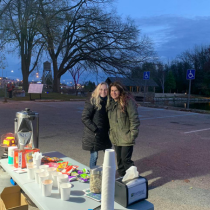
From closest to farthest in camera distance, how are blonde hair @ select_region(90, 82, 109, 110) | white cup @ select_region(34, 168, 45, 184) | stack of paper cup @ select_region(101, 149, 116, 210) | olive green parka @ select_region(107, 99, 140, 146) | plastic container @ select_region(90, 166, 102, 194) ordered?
stack of paper cup @ select_region(101, 149, 116, 210), plastic container @ select_region(90, 166, 102, 194), white cup @ select_region(34, 168, 45, 184), olive green parka @ select_region(107, 99, 140, 146), blonde hair @ select_region(90, 82, 109, 110)

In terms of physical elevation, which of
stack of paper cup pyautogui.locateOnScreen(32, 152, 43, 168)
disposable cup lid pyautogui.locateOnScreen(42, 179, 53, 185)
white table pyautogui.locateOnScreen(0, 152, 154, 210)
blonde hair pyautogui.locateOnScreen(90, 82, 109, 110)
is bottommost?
white table pyautogui.locateOnScreen(0, 152, 154, 210)

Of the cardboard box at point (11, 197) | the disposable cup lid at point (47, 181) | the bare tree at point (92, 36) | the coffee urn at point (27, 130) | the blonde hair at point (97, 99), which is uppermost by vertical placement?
the bare tree at point (92, 36)

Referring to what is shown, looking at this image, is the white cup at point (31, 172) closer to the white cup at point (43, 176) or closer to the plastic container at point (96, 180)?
the white cup at point (43, 176)

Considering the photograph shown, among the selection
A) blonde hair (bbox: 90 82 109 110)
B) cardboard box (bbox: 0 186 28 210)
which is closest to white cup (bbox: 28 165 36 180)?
cardboard box (bbox: 0 186 28 210)

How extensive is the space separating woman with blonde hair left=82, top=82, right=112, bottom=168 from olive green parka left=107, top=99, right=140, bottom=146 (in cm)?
11

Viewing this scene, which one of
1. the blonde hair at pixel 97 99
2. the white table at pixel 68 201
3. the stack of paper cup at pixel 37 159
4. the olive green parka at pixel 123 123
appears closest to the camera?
the white table at pixel 68 201

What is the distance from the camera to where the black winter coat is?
12.0 feet

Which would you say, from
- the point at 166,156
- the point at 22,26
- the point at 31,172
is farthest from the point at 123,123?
the point at 22,26

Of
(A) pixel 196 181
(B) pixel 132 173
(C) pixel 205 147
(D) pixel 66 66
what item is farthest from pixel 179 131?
(D) pixel 66 66

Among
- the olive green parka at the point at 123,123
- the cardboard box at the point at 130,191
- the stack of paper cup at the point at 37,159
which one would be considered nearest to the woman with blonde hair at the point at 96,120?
the olive green parka at the point at 123,123

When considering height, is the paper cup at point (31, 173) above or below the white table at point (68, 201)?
above

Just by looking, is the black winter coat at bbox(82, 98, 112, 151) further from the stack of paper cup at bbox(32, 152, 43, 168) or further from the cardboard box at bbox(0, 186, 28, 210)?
the cardboard box at bbox(0, 186, 28, 210)

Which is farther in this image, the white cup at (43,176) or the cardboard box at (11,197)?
the cardboard box at (11,197)

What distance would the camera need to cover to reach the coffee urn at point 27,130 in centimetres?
316
